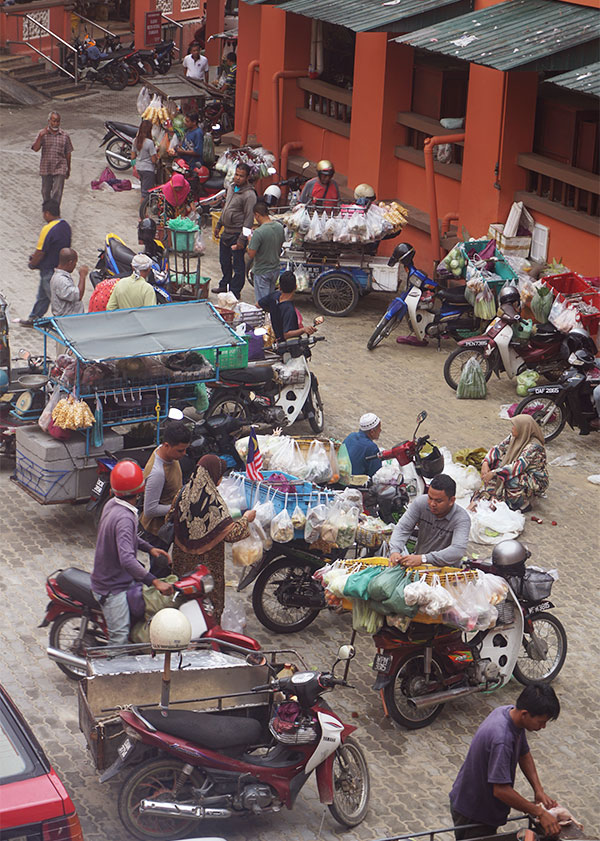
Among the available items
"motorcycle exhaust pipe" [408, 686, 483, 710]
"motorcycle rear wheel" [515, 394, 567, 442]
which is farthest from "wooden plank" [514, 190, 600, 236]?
"motorcycle exhaust pipe" [408, 686, 483, 710]

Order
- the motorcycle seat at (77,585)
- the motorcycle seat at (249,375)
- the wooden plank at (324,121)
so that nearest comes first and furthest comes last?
the motorcycle seat at (77,585) < the motorcycle seat at (249,375) < the wooden plank at (324,121)

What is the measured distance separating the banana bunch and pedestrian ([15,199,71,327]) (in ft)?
14.4

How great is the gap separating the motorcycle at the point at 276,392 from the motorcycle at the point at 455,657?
4191 mm

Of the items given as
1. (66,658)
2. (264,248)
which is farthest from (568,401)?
(66,658)

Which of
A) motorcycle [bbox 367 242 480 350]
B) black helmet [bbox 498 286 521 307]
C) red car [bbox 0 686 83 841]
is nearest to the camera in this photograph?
red car [bbox 0 686 83 841]

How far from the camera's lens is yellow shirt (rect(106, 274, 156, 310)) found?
42.2 ft

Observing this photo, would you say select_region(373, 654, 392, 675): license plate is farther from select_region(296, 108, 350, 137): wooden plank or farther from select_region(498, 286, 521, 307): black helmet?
select_region(296, 108, 350, 137): wooden plank

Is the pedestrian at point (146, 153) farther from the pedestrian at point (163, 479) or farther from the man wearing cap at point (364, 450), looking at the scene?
the pedestrian at point (163, 479)

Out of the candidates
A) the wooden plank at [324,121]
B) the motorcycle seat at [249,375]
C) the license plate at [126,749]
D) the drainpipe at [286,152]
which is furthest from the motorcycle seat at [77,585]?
the drainpipe at [286,152]

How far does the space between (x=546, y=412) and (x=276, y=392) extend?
2938 mm

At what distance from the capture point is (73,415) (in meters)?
10.6

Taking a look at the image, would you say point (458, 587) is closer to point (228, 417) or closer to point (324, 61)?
point (228, 417)

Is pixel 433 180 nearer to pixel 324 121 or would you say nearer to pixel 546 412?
pixel 324 121

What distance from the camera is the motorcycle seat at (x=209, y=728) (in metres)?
7.14
